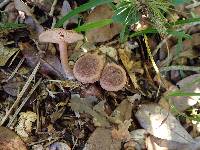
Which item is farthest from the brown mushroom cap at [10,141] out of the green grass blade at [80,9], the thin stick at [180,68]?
the thin stick at [180,68]

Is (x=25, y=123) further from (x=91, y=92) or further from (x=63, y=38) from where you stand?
(x=63, y=38)

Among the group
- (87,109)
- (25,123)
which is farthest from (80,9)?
(25,123)

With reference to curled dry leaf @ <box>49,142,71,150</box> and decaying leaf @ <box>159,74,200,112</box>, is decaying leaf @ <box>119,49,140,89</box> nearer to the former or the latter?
decaying leaf @ <box>159,74,200,112</box>

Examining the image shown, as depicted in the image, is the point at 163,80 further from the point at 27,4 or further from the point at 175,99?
the point at 27,4

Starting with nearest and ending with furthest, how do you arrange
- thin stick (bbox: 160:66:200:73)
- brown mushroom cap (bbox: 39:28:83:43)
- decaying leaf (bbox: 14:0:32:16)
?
brown mushroom cap (bbox: 39:28:83:43)
decaying leaf (bbox: 14:0:32:16)
thin stick (bbox: 160:66:200:73)

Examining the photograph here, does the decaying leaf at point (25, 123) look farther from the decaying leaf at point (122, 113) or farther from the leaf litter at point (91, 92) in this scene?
the decaying leaf at point (122, 113)

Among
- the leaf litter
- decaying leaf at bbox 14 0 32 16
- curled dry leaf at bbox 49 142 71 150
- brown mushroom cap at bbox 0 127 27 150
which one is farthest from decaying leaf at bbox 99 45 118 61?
brown mushroom cap at bbox 0 127 27 150
